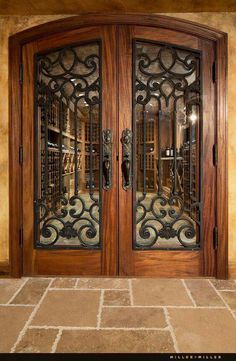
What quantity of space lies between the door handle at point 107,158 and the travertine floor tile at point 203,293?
1.03 meters

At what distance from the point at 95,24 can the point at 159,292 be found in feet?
7.18

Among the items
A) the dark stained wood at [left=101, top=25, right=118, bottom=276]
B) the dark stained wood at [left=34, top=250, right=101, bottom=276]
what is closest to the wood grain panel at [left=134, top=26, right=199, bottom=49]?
the dark stained wood at [left=101, top=25, right=118, bottom=276]

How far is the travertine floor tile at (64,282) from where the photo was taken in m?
2.48

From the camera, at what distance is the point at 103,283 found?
254 cm

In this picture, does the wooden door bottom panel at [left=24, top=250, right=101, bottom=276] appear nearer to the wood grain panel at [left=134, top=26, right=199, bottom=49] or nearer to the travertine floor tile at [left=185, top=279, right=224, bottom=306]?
the travertine floor tile at [left=185, top=279, right=224, bottom=306]

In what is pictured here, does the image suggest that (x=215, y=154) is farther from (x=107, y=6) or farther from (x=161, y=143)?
(x=107, y=6)

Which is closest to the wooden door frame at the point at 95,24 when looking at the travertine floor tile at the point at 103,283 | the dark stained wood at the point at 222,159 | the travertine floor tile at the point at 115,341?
the dark stained wood at the point at 222,159

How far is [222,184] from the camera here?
2631 millimetres

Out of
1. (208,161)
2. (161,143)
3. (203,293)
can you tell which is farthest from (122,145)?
(203,293)

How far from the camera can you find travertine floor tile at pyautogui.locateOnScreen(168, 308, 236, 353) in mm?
1629

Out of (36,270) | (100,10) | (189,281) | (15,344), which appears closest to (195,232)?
(189,281)

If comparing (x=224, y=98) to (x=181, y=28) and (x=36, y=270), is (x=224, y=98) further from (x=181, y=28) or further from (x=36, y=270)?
(x=36, y=270)

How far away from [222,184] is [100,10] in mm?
1726

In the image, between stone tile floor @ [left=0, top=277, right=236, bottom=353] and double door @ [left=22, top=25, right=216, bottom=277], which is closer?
stone tile floor @ [left=0, top=277, right=236, bottom=353]
